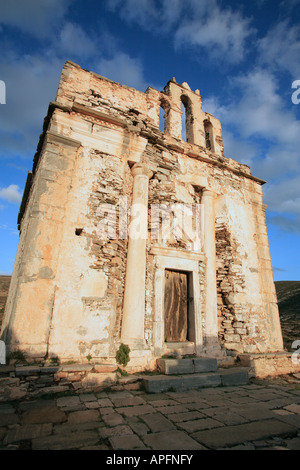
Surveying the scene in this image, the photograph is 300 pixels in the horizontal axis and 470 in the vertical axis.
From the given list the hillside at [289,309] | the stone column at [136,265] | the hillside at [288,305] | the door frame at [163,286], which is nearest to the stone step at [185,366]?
the door frame at [163,286]

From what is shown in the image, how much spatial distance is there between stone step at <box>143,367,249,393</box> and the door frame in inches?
39.1

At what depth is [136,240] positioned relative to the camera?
589 cm

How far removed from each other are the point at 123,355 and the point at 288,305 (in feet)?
46.5

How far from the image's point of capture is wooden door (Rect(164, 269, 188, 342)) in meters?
6.05

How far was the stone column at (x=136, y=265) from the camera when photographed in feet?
17.1

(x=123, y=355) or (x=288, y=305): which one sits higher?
(x=288, y=305)

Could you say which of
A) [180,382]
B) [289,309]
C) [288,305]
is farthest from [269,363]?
[288,305]

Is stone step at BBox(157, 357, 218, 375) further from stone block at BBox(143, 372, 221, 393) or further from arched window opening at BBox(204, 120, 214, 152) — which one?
arched window opening at BBox(204, 120, 214, 152)

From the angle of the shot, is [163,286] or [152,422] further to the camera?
[163,286]

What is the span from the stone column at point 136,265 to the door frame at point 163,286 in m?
0.41

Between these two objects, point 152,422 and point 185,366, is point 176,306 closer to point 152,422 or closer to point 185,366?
point 185,366

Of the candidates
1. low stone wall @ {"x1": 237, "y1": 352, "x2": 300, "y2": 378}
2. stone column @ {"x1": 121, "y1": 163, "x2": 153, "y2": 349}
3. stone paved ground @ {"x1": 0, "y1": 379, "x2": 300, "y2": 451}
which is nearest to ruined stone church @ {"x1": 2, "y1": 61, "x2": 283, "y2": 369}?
stone column @ {"x1": 121, "y1": 163, "x2": 153, "y2": 349}

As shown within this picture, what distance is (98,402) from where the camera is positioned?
3.58m
